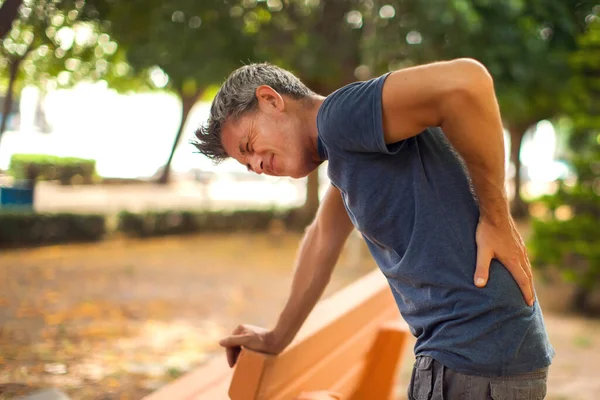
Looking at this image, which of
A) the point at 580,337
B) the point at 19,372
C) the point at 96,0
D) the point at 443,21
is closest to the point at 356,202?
the point at 19,372

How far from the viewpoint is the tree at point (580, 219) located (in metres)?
9.09

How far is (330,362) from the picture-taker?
2307 millimetres

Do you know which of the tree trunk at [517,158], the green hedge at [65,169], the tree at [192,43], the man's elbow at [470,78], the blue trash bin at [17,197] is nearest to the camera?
the man's elbow at [470,78]

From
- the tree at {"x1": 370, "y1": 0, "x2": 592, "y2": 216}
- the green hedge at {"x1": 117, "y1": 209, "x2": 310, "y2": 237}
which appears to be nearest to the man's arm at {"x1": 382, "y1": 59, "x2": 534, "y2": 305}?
the tree at {"x1": 370, "y1": 0, "x2": 592, "y2": 216}

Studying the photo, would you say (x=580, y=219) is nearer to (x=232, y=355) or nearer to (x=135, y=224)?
(x=232, y=355)

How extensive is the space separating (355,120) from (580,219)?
875 cm

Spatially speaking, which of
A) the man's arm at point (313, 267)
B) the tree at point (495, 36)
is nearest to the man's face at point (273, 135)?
the man's arm at point (313, 267)

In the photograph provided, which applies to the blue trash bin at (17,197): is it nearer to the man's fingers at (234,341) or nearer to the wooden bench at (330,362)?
the wooden bench at (330,362)

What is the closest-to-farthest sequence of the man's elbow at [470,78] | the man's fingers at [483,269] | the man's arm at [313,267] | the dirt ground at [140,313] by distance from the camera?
the man's elbow at [470,78], the man's fingers at [483,269], the man's arm at [313,267], the dirt ground at [140,313]

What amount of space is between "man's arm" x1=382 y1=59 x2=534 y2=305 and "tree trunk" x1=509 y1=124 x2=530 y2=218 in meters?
20.6

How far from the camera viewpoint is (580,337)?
303 inches

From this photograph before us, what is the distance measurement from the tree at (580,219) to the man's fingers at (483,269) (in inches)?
327

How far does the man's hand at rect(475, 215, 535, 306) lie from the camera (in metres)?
1.43

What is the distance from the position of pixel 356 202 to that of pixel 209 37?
297 inches
